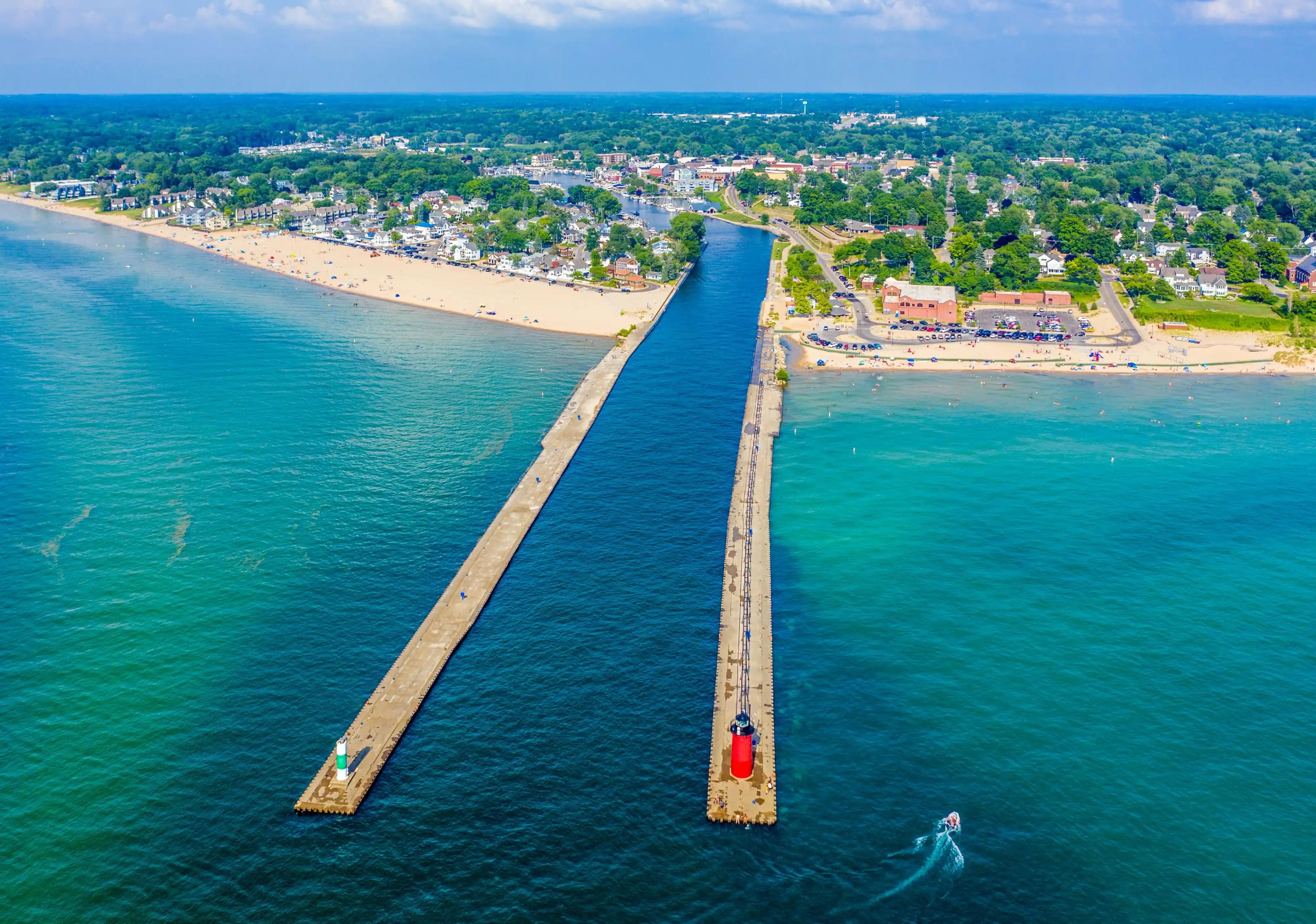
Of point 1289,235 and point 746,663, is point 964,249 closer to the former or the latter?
point 1289,235

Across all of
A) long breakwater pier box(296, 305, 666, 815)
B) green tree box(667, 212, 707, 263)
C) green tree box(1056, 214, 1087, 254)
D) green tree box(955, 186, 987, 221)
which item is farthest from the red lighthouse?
green tree box(955, 186, 987, 221)

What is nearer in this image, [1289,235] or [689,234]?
[1289,235]

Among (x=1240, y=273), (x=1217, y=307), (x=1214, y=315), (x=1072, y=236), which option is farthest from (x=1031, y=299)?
(x=1240, y=273)

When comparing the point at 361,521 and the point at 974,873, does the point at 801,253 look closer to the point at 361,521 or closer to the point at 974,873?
the point at 361,521

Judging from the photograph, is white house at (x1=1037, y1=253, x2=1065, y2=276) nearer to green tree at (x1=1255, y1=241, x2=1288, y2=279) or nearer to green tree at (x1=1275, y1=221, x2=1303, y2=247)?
green tree at (x1=1255, y1=241, x2=1288, y2=279)

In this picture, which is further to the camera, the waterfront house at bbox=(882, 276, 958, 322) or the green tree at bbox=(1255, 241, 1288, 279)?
the green tree at bbox=(1255, 241, 1288, 279)

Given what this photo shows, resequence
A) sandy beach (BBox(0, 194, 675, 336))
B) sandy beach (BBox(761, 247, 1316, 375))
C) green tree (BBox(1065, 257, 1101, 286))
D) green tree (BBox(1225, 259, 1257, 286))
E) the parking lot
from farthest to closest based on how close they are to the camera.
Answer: green tree (BBox(1225, 259, 1257, 286)), green tree (BBox(1065, 257, 1101, 286)), sandy beach (BBox(0, 194, 675, 336)), the parking lot, sandy beach (BBox(761, 247, 1316, 375))
